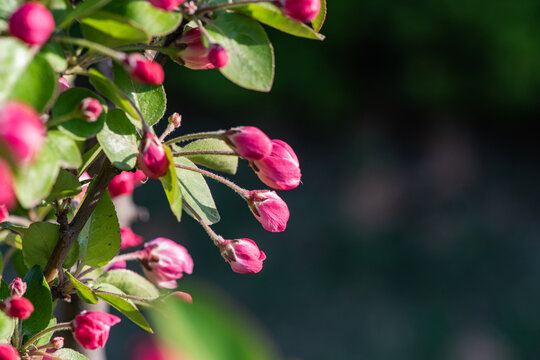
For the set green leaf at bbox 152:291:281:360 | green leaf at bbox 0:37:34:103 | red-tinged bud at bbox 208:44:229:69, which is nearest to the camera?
green leaf at bbox 152:291:281:360

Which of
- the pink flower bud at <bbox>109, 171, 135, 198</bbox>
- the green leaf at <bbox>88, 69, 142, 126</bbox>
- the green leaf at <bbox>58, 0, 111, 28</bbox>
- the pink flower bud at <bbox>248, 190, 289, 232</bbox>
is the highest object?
the green leaf at <bbox>58, 0, 111, 28</bbox>

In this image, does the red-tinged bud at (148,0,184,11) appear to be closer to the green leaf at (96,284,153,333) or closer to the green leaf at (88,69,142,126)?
the green leaf at (88,69,142,126)

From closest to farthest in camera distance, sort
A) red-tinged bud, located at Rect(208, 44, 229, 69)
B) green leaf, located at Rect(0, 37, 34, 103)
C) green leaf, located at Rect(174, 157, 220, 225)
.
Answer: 1. green leaf, located at Rect(0, 37, 34, 103)
2. red-tinged bud, located at Rect(208, 44, 229, 69)
3. green leaf, located at Rect(174, 157, 220, 225)

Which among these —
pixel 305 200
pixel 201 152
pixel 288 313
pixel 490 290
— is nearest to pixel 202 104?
pixel 305 200

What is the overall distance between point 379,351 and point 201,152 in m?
Result: 2.75

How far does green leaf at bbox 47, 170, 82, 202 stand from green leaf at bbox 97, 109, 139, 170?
7 centimetres

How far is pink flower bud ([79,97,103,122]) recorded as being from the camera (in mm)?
484

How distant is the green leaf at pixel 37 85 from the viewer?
0.41 metres

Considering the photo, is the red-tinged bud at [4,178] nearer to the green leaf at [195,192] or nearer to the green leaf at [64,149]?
the green leaf at [64,149]

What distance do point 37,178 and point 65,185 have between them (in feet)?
0.58

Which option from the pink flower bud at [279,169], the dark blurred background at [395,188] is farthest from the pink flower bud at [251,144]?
the dark blurred background at [395,188]

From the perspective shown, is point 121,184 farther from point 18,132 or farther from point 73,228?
point 18,132

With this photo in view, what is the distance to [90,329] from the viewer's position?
0.58 meters

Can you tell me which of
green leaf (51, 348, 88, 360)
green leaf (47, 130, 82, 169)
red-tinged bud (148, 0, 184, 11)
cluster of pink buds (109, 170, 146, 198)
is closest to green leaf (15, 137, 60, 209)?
green leaf (47, 130, 82, 169)
